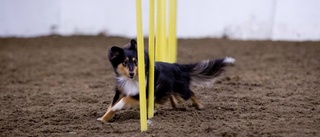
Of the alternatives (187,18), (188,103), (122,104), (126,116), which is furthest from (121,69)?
(187,18)

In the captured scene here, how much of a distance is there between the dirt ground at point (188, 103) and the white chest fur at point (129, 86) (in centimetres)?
28

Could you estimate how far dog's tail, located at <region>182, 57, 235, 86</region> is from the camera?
548 centimetres

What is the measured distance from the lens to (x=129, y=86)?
466 cm

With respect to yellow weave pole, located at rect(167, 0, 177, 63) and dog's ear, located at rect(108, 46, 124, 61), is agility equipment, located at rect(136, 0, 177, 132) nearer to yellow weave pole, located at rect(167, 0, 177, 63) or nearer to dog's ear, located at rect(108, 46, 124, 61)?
yellow weave pole, located at rect(167, 0, 177, 63)

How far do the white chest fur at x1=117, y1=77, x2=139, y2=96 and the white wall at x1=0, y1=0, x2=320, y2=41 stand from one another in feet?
21.9

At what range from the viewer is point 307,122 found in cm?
449

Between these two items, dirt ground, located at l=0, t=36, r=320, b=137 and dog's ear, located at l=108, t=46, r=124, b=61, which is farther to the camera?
dog's ear, located at l=108, t=46, r=124, b=61

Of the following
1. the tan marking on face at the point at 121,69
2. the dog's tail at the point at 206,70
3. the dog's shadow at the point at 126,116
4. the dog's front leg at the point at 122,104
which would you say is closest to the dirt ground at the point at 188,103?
the dog's shadow at the point at 126,116

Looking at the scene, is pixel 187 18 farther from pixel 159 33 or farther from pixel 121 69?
pixel 121 69

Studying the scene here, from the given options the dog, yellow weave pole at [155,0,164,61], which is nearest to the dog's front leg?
the dog

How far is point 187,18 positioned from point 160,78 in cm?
688

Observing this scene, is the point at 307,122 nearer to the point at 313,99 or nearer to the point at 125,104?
the point at 313,99

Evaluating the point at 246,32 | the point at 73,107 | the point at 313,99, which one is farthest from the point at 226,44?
the point at 73,107

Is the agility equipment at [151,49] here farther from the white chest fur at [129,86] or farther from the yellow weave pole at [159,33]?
the white chest fur at [129,86]
